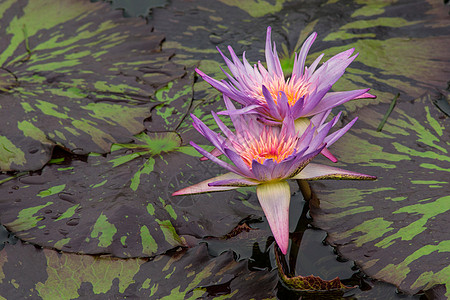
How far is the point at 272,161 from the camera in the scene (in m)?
1.36

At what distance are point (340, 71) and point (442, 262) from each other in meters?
0.72

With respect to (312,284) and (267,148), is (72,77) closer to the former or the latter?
(267,148)

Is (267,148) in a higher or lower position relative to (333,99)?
lower

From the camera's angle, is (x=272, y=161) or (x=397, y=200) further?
(x=397, y=200)

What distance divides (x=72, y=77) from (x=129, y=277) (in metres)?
1.35

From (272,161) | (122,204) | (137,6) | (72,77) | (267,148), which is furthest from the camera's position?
(137,6)

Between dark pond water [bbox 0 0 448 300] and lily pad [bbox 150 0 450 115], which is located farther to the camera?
lily pad [bbox 150 0 450 115]

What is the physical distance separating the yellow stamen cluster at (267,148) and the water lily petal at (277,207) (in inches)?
3.8

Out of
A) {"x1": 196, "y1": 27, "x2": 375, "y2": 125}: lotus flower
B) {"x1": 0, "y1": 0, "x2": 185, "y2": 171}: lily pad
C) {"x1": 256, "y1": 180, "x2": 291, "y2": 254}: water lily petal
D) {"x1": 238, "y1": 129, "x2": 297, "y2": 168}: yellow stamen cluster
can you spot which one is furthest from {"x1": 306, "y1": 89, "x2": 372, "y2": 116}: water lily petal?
{"x1": 0, "y1": 0, "x2": 185, "y2": 171}: lily pad

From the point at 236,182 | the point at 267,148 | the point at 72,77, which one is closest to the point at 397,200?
the point at 267,148

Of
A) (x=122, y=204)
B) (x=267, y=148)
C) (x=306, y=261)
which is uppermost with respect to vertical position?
(x=267, y=148)

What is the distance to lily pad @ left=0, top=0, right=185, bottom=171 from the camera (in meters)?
2.20

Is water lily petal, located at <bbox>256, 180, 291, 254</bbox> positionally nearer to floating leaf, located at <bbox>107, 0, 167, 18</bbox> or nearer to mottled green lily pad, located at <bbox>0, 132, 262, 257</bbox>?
mottled green lily pad, located at <bbox>0, 132, 262, 257</bbox>

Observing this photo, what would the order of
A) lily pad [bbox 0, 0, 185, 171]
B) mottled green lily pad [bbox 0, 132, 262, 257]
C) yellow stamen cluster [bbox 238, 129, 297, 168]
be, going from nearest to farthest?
1. yellow stamen cluster [bbox 238, 129, 297, 168]
2. mottled green lily pad [bbox 0, 132, 262, 257]
3. lily pad [bbox 0, 0, 185, 171]
